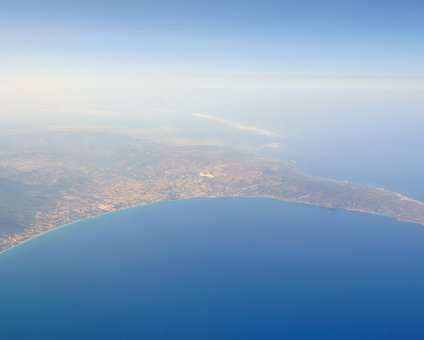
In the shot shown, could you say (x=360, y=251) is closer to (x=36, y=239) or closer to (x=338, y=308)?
(x=338, y=308)

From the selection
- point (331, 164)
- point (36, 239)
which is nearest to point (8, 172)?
point (36, 239)

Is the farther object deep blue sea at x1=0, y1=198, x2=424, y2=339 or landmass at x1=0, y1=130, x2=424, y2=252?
landmass at x1=0, y1=130, x2=424, y2=252

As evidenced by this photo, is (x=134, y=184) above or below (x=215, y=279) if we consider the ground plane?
above

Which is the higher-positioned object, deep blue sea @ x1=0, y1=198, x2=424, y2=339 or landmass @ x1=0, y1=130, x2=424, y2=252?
landmass @ x1=0, y1=130, x2=424, y2=252

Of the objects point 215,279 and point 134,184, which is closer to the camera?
point 215,279
